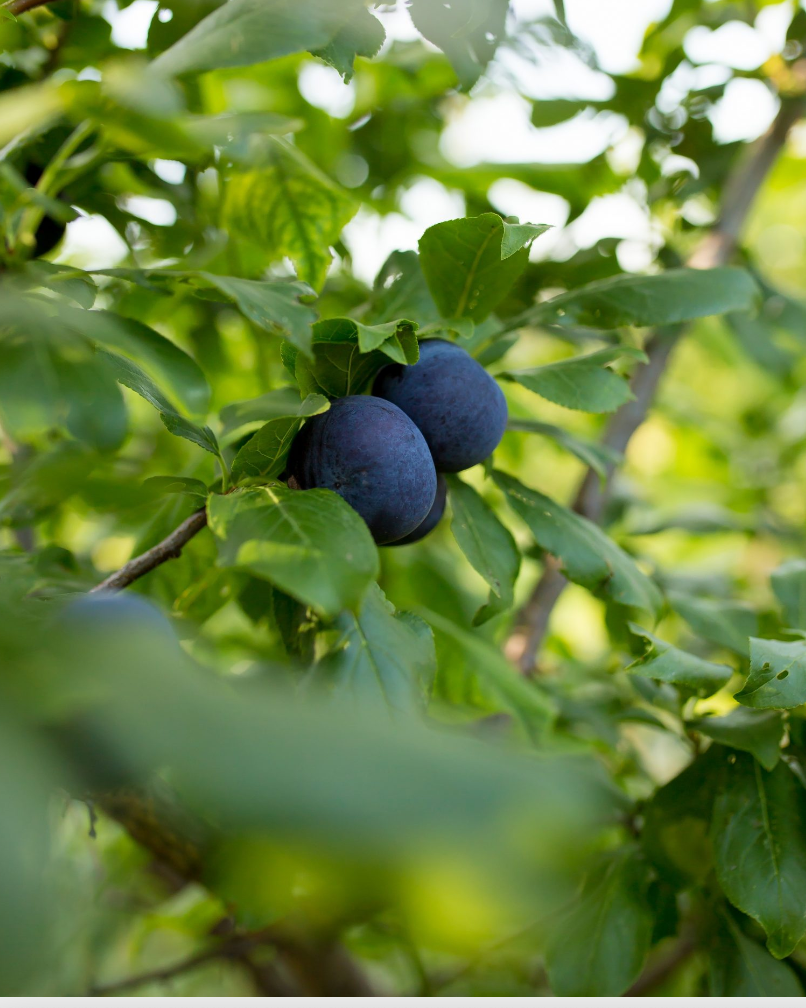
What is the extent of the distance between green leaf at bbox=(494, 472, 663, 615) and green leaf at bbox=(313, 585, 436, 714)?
0.58 feet

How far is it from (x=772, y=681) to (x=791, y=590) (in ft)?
0.97

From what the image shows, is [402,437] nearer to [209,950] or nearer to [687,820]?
[687,820]

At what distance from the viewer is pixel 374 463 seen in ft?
1.64

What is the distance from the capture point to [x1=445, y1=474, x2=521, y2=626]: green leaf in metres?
0.61

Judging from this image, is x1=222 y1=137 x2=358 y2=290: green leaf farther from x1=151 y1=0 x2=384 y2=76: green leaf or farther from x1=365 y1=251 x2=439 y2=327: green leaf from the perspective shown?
x1=151 y1=0 x2=384 y2=76: green leaf

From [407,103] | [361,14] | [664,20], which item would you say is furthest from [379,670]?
[664,20]

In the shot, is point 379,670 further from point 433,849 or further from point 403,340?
point 433,849

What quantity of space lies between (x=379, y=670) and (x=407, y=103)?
985 millimetres

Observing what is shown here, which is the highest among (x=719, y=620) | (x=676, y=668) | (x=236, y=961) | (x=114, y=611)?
(x=114, y=611)

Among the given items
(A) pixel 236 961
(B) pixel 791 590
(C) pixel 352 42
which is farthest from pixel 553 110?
(A) pixel 236 961

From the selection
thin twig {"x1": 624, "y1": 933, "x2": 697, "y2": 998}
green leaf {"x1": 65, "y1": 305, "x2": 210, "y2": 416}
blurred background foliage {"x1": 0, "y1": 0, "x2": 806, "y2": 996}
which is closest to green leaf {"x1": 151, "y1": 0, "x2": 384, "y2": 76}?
blurred background foliage {"x1": 0, "y1": 0, "x2": 806, "y2": 996}

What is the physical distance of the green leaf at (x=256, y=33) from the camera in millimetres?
510

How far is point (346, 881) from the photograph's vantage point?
0.63 ft

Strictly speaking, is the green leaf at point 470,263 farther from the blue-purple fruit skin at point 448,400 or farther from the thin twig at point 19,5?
the thin twig at point 19,5
